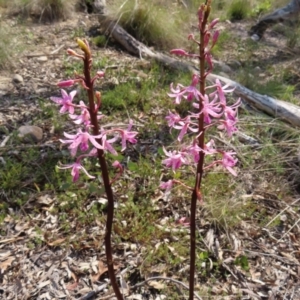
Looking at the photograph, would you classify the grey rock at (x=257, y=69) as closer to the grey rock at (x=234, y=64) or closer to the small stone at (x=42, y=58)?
the grey rock at (x=234, y=64)

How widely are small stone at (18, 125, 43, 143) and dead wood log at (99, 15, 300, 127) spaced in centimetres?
161

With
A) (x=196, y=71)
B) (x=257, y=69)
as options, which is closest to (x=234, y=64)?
(x=257, y=69)

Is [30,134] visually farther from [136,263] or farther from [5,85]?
[136,263]

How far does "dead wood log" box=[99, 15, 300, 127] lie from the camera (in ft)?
12.7

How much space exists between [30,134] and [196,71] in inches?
83.1

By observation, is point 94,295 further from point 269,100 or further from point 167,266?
point 269,100

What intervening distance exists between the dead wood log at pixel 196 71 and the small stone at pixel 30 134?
5.27 ft

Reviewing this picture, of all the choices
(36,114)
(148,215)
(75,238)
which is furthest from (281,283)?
(36,114)

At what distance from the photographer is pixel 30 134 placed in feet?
11.7

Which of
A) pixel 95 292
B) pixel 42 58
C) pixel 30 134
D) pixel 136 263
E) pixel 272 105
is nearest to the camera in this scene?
pixel 95 292

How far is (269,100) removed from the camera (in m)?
4.05

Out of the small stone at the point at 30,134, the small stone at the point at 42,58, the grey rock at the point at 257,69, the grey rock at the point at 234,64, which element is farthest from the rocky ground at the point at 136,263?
the grey rock at the point at 234,64

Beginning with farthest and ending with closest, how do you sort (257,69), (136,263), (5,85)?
1. (257,69)
2. (5,85)
3. (136,263)

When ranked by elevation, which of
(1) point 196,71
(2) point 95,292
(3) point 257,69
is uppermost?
(1) point 196,71
